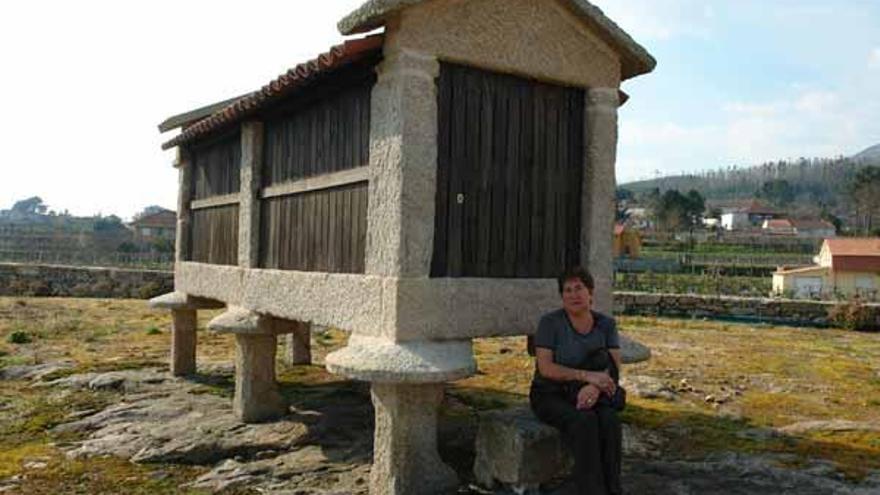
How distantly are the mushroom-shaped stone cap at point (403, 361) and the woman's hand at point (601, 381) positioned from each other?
724mm

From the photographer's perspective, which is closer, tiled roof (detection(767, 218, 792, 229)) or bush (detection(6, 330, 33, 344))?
bush (detection(6, 330, 33, 344))

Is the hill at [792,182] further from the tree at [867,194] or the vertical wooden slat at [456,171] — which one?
the vertical wooden slat at [456,171]

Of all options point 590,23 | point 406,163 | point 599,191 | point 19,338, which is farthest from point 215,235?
point 19,338

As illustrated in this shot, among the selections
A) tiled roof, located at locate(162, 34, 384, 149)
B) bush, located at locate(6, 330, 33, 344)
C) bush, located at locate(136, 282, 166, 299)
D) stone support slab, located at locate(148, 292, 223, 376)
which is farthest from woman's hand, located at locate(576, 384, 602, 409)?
bush, located at locate(136, 282, 166, 299)

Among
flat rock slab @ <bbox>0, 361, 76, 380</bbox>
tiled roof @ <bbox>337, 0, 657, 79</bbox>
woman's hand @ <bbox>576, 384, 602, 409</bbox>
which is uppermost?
tiled roof @ <bbox>337, 0, 657, 79</bbox>

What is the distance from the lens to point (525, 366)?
983 cm

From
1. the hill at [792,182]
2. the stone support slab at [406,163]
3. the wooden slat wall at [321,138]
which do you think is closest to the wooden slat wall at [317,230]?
the wooden slat wall at [321,138]

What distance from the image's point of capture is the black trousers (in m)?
4.02

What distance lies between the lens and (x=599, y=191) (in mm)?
5398

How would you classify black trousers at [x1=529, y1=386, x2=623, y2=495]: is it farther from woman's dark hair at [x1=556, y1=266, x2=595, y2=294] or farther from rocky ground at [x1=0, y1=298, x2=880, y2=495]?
Answer: woman's dark hair at [x1=556, y1=266, x2=595, y2=294]

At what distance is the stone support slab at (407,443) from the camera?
4.50m

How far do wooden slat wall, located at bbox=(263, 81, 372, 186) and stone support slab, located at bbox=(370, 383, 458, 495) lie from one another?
1640 mm

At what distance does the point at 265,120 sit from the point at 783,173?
7766 inches

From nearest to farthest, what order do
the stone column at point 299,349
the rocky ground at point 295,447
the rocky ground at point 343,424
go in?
the rocky ground at point 295,447
the rocky ground at point 343,424
the stone column at point 299,349
